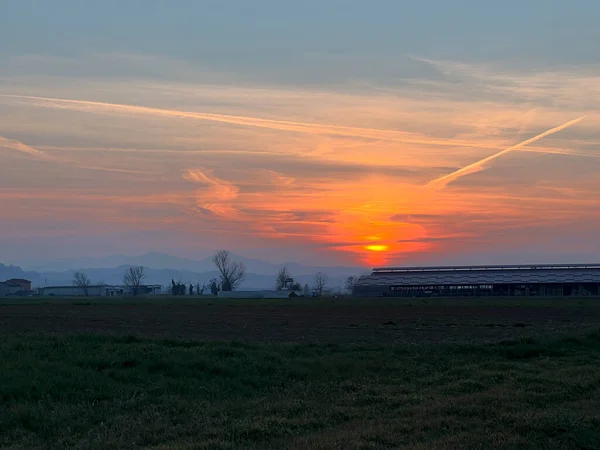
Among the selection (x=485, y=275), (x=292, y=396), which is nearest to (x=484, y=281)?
(x=485, y=275)

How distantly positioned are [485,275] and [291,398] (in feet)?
447

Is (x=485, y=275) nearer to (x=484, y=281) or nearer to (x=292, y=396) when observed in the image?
(x=484, y=281)

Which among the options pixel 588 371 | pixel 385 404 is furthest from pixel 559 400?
pixel 588 371

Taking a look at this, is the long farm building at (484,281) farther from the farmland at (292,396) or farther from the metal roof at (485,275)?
the farmland at (292,396)

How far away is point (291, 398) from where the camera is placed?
1553 centimetres

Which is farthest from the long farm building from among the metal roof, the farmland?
the farmland

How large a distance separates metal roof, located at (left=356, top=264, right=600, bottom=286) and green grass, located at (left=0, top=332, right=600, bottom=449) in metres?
119

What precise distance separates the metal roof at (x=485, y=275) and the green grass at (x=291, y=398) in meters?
119

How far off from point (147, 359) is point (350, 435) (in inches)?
392

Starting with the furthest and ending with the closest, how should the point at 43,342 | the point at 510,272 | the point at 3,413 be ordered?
1. the point at 510,272
2. the point at 43,342
3. the point at 3,413

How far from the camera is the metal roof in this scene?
13700cm

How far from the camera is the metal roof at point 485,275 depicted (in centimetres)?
13700

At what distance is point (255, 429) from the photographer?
1181 cm

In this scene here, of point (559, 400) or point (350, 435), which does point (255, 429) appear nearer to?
point (350, 435)
